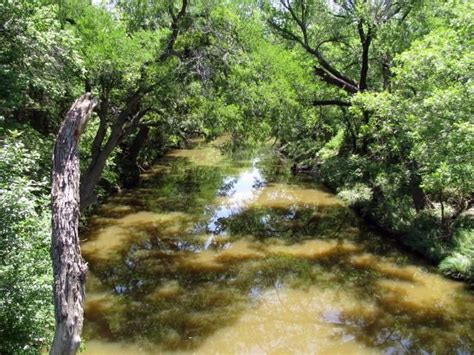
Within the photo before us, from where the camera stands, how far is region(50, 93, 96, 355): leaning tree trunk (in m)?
4.58

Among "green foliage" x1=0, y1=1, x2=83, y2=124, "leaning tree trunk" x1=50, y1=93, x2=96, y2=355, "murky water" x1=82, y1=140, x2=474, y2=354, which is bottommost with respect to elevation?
"murky water" x1=82, y1=140, x2=474, y2=354

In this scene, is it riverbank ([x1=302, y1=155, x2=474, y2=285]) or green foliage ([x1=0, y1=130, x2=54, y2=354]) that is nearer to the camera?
green foliage ([x1=0, y1=130, x2=54, y2=354])

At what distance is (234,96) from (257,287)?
5.92 m

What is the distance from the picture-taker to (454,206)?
1445 cm

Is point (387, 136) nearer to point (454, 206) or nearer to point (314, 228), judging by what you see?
point (454, 206)

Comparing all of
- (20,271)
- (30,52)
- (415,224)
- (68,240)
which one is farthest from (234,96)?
(68,240)

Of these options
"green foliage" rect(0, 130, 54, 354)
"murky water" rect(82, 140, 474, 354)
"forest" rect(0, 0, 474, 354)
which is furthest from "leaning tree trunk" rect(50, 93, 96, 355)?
"murky water" rect(82, 140, 474, 354)

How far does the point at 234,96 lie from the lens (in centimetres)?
1379

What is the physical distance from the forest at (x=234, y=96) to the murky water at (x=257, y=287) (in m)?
0.77

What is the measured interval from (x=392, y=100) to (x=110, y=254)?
9.55m

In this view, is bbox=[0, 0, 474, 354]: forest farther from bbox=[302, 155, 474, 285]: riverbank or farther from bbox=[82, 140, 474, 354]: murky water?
bbox=[82, 140, 474, 354]: murky water

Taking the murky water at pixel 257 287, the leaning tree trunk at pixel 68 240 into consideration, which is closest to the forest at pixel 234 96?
the leaning tree trunk at pixel 68 240

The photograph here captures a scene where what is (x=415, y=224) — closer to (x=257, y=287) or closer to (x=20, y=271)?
(x=257, y=287)

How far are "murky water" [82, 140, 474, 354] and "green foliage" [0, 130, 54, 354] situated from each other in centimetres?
267
